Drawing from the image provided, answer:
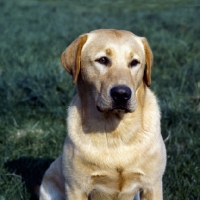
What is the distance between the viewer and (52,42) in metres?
10.9

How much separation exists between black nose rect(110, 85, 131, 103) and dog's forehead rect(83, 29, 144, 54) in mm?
333

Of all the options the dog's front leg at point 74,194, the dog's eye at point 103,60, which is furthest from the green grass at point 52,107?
the dog's eye at point 103,60

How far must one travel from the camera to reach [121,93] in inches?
137

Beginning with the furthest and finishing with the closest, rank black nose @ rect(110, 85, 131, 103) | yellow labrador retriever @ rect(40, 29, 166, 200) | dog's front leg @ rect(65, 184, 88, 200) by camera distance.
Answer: dog's front leg @ rect(65, 184, 88, 200)
yellow labrador retriever @ rect(40, 29, 166, 200)
black nose @ rect(110, 85, 131, 103)

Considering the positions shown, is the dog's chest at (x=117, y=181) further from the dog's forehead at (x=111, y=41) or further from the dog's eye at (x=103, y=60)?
the dog's forehead at (x=111, y=41)

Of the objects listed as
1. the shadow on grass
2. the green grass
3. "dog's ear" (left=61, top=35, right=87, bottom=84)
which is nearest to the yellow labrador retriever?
"dog's ear" (left=61, top=35, right=87, bottom=84)

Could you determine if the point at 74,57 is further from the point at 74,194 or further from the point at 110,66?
the point at 74,194

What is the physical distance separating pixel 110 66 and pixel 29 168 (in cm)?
172

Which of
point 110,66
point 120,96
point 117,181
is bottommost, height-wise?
point 117,181

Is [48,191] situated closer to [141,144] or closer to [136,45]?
[141,144]

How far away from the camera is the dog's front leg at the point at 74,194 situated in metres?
3.80

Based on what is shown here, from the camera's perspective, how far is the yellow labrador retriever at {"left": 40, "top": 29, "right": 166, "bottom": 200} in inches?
145

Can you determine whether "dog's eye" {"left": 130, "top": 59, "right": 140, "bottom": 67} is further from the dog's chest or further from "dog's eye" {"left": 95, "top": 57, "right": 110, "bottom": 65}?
the dog's chest

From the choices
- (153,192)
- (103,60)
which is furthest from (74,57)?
(153,192)
